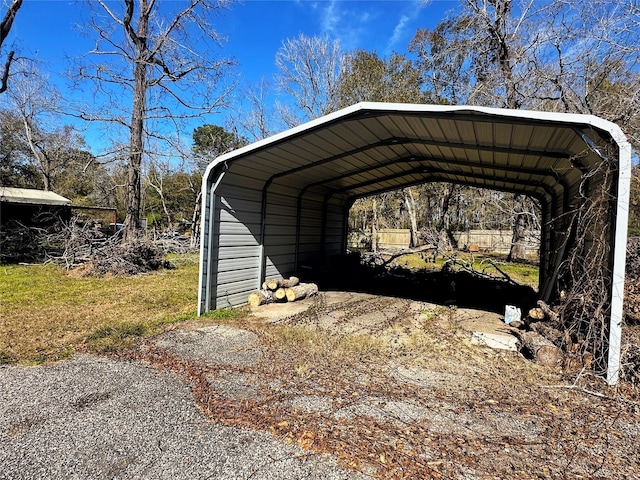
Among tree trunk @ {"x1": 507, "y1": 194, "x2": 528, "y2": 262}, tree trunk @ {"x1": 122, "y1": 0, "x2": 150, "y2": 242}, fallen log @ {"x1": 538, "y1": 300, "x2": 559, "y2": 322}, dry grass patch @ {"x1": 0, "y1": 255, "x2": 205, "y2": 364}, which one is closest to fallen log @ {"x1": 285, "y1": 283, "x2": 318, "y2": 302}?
dry grass patch @ {"x1": 0, "y1": 255, "x2": 205, "y2": 364}

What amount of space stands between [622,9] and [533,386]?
32.2ft

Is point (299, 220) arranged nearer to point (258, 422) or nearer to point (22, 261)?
point (258, 422)

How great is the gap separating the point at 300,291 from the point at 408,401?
4.44 metres

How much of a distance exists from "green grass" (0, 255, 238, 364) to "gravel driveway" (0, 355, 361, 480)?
95 centimetres

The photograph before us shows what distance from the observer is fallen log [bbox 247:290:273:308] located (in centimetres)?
650

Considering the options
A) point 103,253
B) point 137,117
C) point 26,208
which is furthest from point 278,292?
point 26,208

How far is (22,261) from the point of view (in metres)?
11.6

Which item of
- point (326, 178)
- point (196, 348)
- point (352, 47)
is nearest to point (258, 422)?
point (196, 348)

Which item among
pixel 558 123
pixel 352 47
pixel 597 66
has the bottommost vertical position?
pixel 558 123

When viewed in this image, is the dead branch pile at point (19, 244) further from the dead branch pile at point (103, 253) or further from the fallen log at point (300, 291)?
the fallen log at point (300, 291)

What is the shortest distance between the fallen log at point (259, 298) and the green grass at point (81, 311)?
0.70 metres

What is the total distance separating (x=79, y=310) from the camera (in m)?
5.79

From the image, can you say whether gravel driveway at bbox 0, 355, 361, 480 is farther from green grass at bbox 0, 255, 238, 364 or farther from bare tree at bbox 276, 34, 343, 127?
bare tree at bbox 276, 34, 343, 127

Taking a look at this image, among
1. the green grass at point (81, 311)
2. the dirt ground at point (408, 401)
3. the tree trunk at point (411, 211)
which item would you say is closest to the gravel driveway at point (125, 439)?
the dirt ground at point (408, 401)
